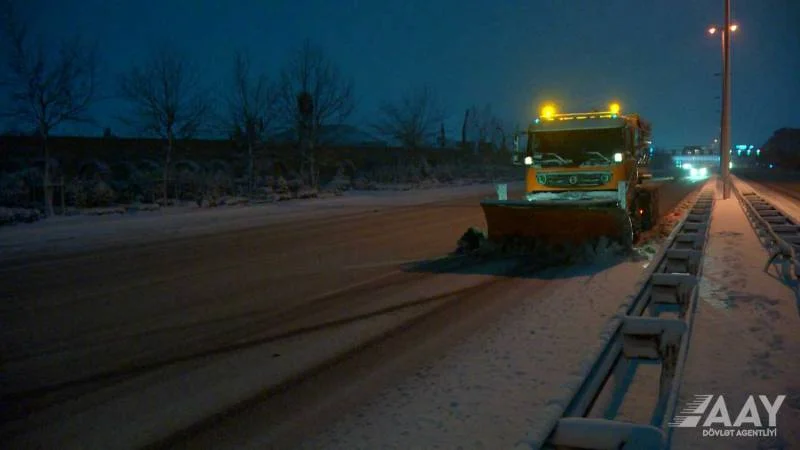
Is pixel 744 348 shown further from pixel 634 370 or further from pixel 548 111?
pixel 548 111

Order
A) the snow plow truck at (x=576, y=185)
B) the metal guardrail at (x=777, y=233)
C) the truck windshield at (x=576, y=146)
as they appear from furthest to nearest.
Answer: the truck windshield at (x=576, y=146)
the snow plow truck at (x=576, y=185)
the metal guardrail at (x=777, y=233)

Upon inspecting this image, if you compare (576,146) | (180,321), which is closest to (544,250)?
(576,146)

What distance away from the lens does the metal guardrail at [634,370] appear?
12.0 ft

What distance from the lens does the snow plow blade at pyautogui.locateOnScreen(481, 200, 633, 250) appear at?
1180cm

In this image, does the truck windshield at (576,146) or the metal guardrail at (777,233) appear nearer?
the metal guardrail at (777,233)

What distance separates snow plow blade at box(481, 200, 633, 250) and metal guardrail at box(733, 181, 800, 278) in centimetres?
238

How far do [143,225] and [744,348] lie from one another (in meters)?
18.3

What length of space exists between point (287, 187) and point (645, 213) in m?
24.0

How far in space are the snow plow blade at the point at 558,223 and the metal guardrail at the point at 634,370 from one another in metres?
2.72

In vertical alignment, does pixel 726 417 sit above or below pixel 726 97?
below

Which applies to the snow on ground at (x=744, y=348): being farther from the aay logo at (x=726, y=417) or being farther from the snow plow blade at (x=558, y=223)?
the snow plow blade at (x=558, y=223)

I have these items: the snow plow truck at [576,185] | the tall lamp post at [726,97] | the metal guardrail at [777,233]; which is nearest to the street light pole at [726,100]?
the tall lamp post at [726,97]

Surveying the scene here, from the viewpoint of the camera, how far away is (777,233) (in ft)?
47.2

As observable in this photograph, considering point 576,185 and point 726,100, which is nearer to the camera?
point 576,185
